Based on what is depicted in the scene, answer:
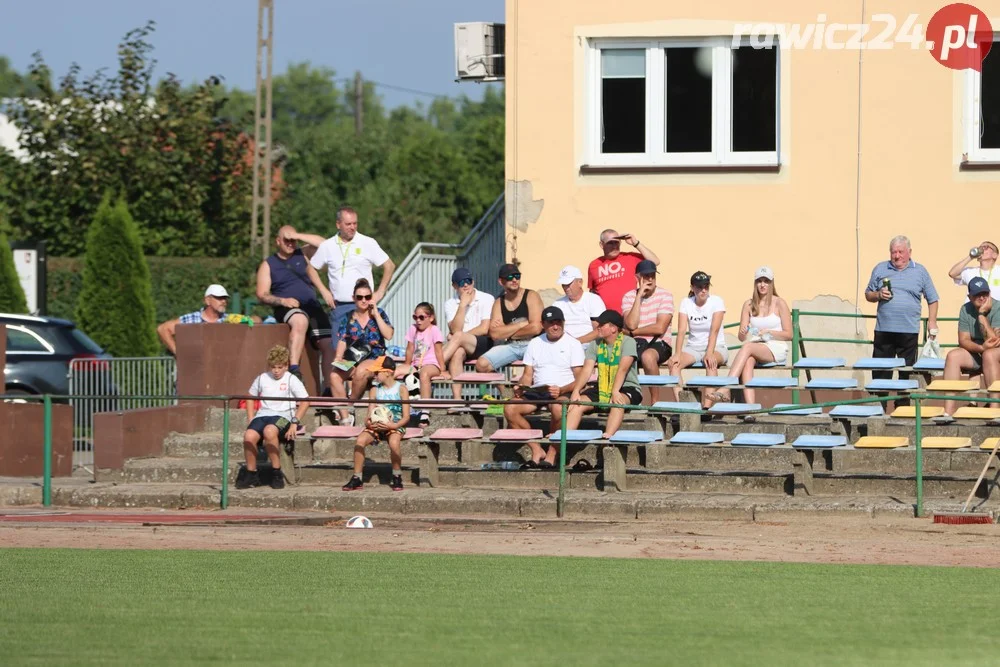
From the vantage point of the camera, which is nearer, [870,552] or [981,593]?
[981,593]

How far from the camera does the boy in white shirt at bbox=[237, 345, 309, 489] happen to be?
1650 centimetres

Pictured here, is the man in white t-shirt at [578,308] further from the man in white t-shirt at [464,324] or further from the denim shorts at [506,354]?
the man in white t-shirt at [464,324]

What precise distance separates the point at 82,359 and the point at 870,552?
43.5 ft

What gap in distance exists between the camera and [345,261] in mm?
18531

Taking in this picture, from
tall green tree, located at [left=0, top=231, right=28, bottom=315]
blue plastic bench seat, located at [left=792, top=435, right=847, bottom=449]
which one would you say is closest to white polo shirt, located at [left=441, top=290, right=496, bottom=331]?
blue plastic bench seat, located at [left=792, top=435, right=847, bottom=449]

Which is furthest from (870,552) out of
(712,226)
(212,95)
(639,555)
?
(212,95)

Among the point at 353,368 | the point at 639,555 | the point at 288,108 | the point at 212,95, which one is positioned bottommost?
the point at 639,555

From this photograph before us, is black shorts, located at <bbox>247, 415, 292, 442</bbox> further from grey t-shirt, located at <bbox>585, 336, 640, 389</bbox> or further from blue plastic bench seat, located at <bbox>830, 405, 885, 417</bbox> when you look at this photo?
blue plastic bench seat, located at <bbox>830, 405, 885, 417</bbox>

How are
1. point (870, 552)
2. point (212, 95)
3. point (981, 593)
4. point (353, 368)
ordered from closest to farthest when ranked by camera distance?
point (981, 593) < point (870, 552) < point (353, 368) < point (212, 95)

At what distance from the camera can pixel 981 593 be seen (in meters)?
10.9

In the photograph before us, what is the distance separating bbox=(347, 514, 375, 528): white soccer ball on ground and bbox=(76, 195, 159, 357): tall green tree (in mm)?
16544

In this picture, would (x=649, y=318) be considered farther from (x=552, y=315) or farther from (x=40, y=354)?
(x=40, y=354)

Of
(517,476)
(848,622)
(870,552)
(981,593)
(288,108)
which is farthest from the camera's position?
(288,108)

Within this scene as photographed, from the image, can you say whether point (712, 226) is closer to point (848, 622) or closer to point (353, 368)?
point (353, 368)
